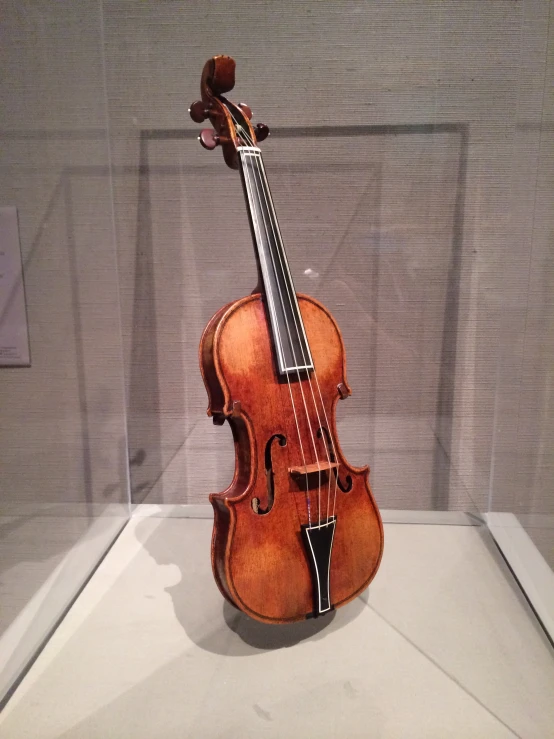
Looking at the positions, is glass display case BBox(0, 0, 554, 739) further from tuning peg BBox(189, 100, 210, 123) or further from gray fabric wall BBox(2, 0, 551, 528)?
tuning peg BBox(189, 100, 210, 123)

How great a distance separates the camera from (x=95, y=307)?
4.16ft

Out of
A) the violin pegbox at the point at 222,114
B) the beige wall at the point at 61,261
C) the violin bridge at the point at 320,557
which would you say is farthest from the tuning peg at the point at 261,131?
the violin bridge at the point at 320,557

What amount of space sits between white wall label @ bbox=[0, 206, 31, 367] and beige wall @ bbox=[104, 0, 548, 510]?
0.39 m

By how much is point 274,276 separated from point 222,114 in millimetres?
316

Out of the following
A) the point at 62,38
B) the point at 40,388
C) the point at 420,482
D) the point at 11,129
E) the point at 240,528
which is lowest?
the point at 420,482

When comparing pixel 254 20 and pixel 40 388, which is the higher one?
pixel 254 20

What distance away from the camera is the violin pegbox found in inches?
36.8

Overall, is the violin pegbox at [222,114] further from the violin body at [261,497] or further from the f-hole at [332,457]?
the f-hole at [332,457]

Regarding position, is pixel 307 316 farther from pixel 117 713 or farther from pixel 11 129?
pixel 117 713

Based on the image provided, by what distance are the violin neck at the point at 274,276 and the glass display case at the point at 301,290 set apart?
1.14 feet

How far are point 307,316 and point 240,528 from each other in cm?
38

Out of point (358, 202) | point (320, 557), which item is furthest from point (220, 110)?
point (320, 557)

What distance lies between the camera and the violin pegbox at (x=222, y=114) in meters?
0.93

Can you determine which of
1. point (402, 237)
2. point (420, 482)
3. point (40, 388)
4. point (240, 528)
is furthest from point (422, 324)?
point (40, 388)
